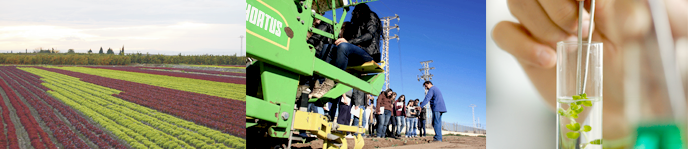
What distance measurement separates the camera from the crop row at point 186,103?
1.48 meters

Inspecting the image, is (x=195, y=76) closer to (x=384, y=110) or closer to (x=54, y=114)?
(x=54, y=114)

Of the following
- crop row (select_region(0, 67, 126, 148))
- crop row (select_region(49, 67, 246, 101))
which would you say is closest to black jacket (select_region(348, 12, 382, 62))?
crop row (select_region(49, 67, 246, 101))

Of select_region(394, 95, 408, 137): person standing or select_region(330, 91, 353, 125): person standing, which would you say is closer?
select_region(330, 91, 353, 125): person standing

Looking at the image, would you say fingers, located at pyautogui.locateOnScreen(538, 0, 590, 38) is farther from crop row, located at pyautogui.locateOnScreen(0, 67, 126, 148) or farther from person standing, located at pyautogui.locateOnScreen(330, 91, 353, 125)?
person standing, located at pyautogui.locateOnScreen(330, 91, 353, 125)

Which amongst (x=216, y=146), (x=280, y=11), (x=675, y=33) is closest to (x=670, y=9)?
(x=675, y=33)

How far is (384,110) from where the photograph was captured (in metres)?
5.58

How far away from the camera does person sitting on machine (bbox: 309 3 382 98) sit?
2.35 metres

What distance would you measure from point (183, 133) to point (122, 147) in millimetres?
272

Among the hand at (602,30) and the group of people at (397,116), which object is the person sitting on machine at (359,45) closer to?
the hand at (602,30)

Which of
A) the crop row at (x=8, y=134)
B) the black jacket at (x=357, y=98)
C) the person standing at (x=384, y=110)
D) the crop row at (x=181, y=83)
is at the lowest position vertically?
the person standing at (x=384, y=110)

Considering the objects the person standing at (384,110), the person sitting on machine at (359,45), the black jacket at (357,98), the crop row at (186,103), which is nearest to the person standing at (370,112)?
the person standing at (384,110)

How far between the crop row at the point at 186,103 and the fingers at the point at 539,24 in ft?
4.25

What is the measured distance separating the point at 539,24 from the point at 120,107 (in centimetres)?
167

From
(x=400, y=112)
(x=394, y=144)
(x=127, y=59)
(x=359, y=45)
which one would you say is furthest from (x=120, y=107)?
(x=400, y=112)
